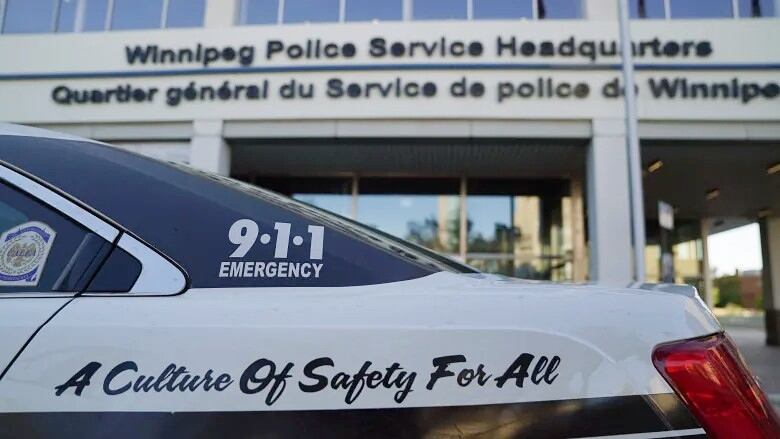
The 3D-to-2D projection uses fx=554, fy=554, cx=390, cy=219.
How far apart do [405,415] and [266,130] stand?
8.10m

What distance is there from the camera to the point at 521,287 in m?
1.33

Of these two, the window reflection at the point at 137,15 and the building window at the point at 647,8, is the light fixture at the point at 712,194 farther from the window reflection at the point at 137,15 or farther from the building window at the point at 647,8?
the window reflection at the point at 137,15

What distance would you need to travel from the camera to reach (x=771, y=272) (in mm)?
15008

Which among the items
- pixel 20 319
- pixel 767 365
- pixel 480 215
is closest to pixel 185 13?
pixel 480 215

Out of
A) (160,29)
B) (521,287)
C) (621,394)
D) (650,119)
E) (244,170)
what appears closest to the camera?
(621,394)

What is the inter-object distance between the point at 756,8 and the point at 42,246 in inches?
423

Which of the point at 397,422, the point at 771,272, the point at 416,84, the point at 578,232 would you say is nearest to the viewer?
the point at 397,422

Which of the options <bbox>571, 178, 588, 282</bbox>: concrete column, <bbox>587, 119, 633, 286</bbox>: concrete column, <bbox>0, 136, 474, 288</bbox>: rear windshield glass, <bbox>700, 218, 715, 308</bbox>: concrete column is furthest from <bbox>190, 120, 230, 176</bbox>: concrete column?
<bbox>700, 218, 715, 308</bbox>: concrete column

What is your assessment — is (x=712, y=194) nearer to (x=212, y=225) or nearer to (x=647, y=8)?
(x=647, y=8)

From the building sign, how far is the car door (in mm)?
7323

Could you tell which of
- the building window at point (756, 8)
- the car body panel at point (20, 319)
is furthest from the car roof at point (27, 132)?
the building window at point (756, 8)

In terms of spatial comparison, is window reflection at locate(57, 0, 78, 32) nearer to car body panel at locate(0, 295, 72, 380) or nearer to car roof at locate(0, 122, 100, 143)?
car roof at locate(0, 122, 100, 143)

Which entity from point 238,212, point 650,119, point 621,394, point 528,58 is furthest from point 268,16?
point 621,394

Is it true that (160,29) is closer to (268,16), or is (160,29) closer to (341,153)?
(268,16)
